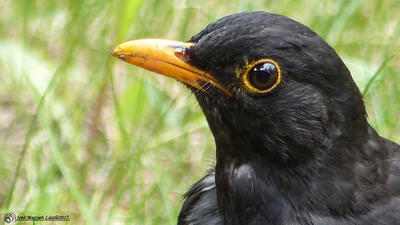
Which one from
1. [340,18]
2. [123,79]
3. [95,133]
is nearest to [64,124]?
[95,133]

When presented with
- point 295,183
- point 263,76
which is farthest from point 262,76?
point 295,183

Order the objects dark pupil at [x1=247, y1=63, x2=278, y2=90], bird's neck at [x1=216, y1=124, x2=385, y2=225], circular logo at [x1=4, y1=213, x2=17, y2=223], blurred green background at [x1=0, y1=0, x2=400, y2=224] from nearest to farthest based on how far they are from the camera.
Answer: dark pupil at [x1=247, y1=63, x2=278, y2=90] → bird's neck at [x1=216, y1=124, x2=385, y2=225] → circular logo at [x1=4, y1=213, x2=17, y2=223] → blurred green background at [x1=0, y1=0, x2=400, y2=224]

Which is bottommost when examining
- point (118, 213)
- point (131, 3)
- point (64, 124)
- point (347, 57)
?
point (118, 213)

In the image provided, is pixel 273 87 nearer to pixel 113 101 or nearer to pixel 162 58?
pixel 162 58

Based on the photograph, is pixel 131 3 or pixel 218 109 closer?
pixel 218 109

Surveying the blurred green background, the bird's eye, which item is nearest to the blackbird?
the bird's eye

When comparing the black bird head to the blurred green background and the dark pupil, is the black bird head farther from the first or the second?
the blurred green background

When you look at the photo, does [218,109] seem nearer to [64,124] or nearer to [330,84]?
[330,84]
